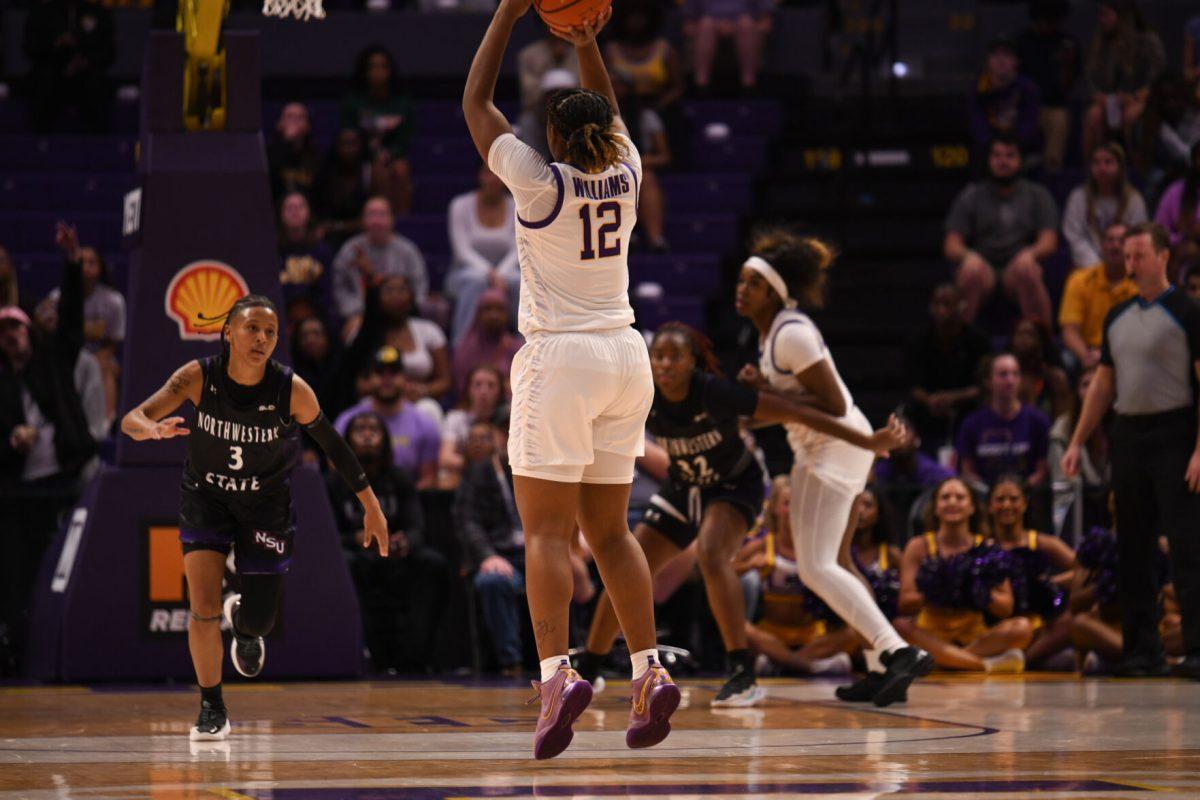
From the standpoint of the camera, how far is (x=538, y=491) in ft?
19.2

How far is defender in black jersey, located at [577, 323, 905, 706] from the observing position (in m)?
7.91

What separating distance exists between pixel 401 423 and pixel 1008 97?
19.6ft

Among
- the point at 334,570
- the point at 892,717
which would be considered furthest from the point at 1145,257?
the point at 334,570

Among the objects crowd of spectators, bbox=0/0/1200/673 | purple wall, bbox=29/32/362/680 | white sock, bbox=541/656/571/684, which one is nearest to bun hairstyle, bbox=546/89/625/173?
white sock, bbox=541/656/571/684

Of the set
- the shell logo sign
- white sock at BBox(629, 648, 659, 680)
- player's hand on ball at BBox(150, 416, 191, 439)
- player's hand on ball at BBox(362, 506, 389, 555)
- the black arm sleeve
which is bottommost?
white sock at BBox(629, 648, 659, 680)

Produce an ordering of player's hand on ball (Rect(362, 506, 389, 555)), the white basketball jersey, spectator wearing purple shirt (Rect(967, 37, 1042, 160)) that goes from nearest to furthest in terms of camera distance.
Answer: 1. player's hand on ball (Rect(362, 506, 389, 555))
2. the white basketball jersey
3. spectator wearing purple shirt (Rect(967, 37, 1042, 160))

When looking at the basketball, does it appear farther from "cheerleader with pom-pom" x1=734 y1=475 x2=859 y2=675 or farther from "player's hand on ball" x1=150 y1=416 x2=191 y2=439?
"cheerleader with pom-pom" x1=734 y1=475 x2=859 y2=675

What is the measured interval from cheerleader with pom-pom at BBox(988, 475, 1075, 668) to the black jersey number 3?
16.6ft

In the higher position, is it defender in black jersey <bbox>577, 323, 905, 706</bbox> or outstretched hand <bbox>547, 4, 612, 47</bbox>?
outstretched hand <bbox>547, 4, 612, 47</bbox>

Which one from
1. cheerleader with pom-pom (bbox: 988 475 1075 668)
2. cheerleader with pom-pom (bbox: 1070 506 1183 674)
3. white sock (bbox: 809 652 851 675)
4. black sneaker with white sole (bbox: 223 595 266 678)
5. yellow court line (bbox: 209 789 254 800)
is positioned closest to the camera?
yellow court line (bbox: 209 789 254 800)

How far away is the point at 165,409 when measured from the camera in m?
7.09

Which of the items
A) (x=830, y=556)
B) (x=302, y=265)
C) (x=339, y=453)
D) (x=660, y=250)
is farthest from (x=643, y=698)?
(x=660, y=250)

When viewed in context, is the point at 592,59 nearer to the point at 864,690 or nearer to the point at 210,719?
the point at 210,719

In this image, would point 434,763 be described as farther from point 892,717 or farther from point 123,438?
point 123,438
